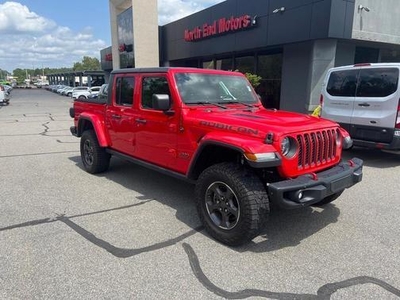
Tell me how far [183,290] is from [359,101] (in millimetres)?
6224

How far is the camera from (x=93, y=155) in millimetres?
6219

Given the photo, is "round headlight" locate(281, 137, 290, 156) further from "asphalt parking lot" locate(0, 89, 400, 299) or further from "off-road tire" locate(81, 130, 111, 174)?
"off-road tire" locate(81, 130, 111, 174)

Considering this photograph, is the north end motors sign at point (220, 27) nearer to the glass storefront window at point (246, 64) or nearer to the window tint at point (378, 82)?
the glass storefront window at point (246, 64)

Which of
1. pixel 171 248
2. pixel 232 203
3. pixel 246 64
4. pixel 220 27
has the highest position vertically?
pixel 220 27

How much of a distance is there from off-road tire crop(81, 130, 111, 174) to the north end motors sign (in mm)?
11032

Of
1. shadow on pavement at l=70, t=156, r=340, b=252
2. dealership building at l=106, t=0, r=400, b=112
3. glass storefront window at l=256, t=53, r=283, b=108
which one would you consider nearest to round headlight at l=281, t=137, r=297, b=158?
shadow on pavement at l=70, t=156, r=340, b=252

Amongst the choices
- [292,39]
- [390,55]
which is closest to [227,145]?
[292,39]

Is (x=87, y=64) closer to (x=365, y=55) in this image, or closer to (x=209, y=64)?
(x=209, y=64)

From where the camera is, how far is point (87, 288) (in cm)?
282

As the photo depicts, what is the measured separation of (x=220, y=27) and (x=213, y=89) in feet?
44.7

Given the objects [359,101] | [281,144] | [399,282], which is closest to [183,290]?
[281,144]

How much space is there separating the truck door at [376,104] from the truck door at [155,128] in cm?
483

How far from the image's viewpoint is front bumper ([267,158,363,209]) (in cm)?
318

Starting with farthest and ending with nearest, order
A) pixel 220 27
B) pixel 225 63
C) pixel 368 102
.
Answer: pixel 225 63
pixel 220 27
pixel 368 102
